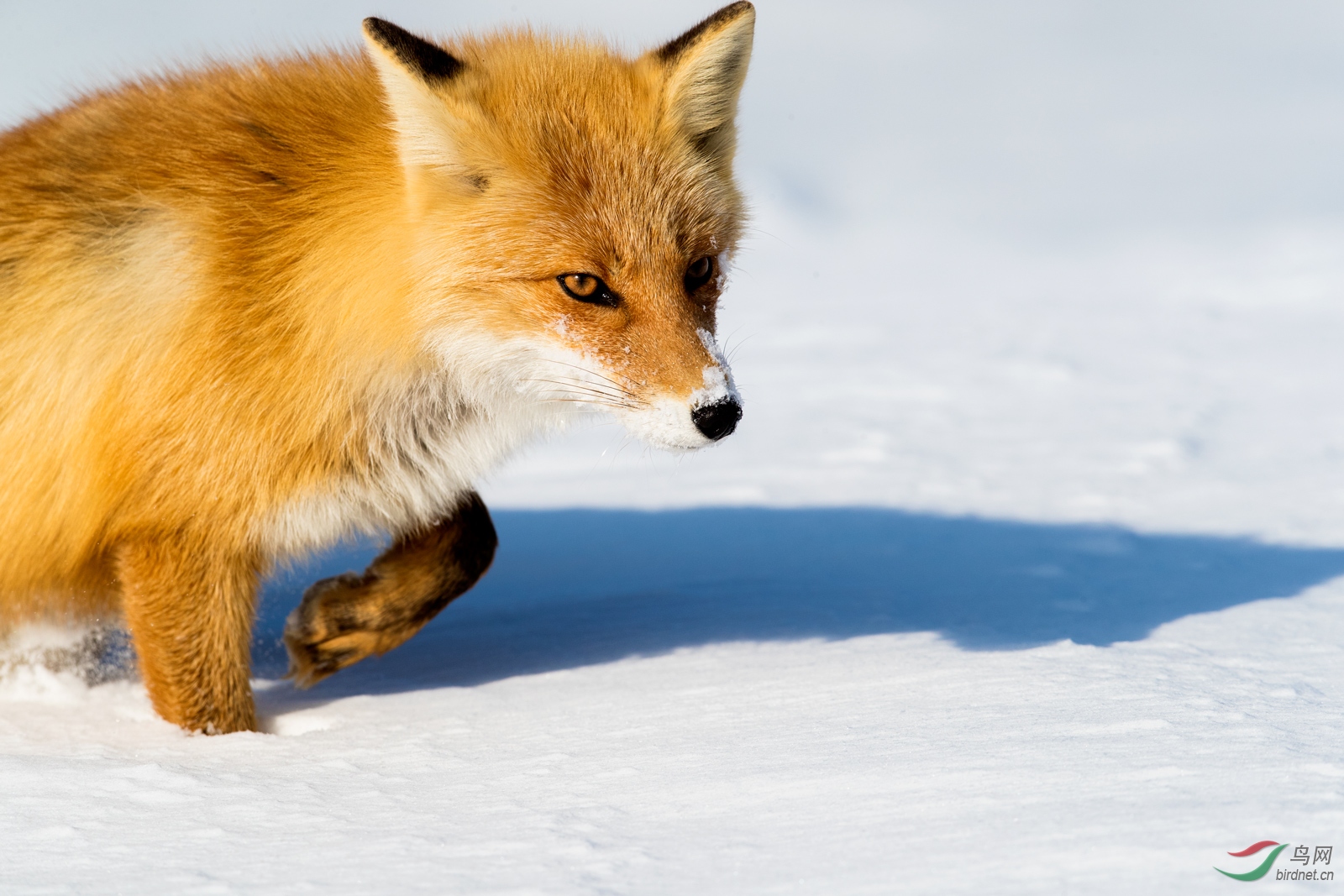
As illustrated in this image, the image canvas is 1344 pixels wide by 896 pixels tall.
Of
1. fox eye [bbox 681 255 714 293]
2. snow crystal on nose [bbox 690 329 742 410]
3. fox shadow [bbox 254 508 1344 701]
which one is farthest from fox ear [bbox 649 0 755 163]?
fox shadow [bbox 254 508 1344 701]

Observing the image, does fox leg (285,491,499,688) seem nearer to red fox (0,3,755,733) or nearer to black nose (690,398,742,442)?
red fox (0,3,755,733)

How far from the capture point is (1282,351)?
372 inches

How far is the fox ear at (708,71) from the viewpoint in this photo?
3.51m

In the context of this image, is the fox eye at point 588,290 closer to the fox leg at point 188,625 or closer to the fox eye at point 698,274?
the fox eye at point 698,274

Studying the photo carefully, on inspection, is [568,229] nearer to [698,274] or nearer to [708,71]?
[698,274]

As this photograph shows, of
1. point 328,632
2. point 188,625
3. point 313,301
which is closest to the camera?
point 313,301

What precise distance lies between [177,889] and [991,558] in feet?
13.1

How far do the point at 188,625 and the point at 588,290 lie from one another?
1540 mm

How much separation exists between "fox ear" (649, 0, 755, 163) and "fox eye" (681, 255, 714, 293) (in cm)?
39

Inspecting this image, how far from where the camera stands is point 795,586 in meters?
5.10

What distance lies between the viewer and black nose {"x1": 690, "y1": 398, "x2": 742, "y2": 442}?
10.3ft

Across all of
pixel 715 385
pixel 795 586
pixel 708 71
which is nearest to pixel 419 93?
pixel 708 71

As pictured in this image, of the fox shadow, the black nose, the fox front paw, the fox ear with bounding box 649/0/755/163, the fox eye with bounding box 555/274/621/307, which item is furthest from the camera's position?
the fox shadow

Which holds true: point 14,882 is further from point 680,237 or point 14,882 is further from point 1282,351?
point 1282,351
